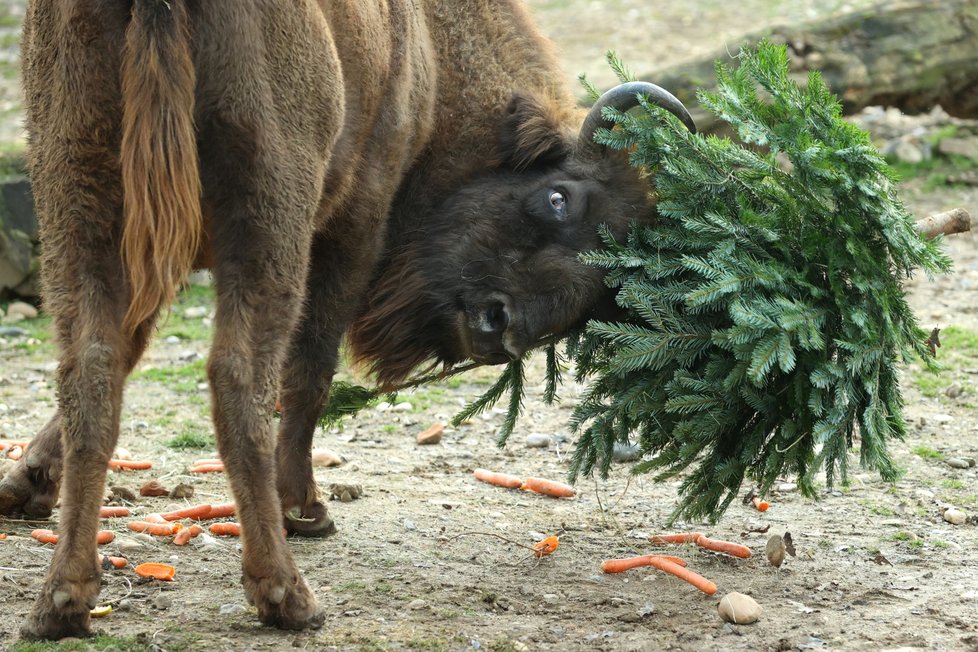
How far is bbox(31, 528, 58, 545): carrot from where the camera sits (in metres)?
4.39

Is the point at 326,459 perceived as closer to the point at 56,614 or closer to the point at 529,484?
the point at 529,484

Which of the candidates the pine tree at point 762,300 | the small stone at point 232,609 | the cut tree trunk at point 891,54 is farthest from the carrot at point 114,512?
the cut tree trunk at point 891,54

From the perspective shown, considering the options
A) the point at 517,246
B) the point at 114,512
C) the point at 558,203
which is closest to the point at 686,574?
the point at 517,246

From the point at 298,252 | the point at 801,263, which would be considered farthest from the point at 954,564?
the point at 298,252

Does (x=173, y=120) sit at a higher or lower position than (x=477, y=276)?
higher

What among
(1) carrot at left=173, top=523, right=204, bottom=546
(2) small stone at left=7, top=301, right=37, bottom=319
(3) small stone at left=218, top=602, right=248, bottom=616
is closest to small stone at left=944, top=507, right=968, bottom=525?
(3) small stone at left=218, top=602, right=248, bottom=616

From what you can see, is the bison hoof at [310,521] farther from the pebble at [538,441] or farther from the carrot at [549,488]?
the pebble at [538,441]

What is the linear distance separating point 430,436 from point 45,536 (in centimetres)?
212

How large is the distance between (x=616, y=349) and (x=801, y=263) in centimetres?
75

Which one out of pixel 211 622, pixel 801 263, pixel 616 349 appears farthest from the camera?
pixel 616 349

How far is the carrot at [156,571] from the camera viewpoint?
407 cm

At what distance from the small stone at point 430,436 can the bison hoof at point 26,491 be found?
1.90 metres

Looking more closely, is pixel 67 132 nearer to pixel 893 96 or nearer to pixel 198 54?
pixel 198 54

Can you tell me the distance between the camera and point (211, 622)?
3697 mm
